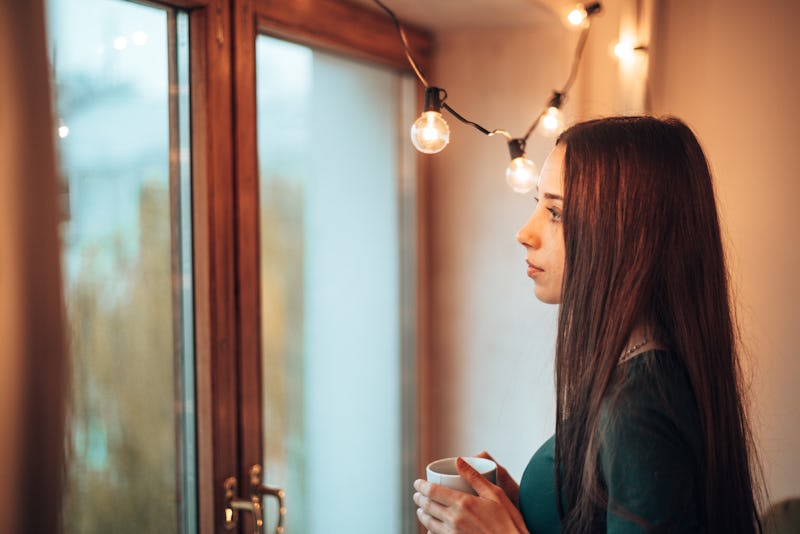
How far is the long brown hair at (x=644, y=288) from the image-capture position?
1.03 m

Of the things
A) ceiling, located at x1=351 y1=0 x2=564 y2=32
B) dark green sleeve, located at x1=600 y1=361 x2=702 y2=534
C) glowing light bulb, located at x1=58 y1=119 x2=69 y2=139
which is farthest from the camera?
ceiling, located at x1=351 y1=0 x2=564 y2=32

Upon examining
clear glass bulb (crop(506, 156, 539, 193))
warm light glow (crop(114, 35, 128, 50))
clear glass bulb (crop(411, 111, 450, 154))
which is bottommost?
clear glass bulb (crop(506, 156, 539, 193))

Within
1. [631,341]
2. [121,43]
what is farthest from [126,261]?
[631,341]

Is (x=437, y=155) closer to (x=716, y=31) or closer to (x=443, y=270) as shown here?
(x=443, y=270)

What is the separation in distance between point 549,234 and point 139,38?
861 millimetres

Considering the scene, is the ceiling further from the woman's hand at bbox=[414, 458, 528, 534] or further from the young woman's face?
the woman's hand at bbox=[414, 458, 528, 534]

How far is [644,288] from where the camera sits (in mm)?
1046

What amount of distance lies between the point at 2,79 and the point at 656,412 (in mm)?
1064

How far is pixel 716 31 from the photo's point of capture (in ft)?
7.56

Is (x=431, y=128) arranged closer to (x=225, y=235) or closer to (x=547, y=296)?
(x=547, y=296)

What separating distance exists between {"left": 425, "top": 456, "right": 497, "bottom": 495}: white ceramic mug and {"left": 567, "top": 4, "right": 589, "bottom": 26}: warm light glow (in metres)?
1.43

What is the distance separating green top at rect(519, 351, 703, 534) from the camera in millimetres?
914

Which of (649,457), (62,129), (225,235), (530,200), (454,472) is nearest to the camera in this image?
(649,457)

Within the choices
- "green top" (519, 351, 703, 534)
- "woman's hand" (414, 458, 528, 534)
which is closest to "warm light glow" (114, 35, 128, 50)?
"woman's hand" (414, 458, 528, 534)
